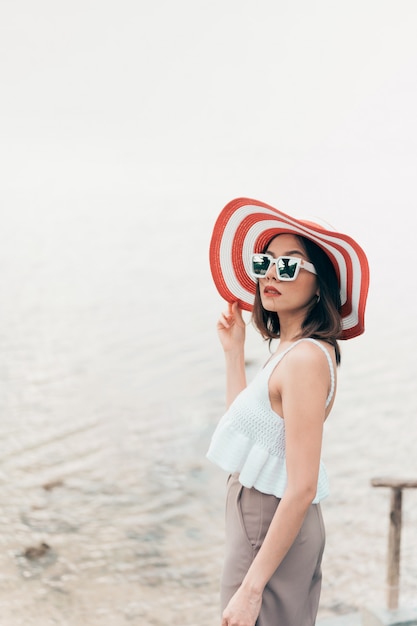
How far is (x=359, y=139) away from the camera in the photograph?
4447cm

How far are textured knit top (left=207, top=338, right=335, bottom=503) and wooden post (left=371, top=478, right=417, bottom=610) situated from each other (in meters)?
1.25

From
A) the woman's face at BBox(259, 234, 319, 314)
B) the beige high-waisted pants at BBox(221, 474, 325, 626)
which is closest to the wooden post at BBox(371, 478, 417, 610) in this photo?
the beige high-waisted pants at BBox(221, 474, 325, 626)

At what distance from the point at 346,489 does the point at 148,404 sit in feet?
14.4

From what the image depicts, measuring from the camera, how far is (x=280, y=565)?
1.43 m

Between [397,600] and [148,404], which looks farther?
[148,404]

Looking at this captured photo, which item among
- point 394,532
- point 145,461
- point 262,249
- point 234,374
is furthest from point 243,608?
point 145,461

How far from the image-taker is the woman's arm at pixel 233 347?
181cm

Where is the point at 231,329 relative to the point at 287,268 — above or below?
below

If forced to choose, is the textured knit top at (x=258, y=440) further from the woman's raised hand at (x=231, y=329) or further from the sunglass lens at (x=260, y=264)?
the woman's raised hand at (x=231, y=329)

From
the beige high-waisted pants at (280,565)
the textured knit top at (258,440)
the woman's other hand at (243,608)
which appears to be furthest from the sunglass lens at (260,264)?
the woman's other hand at (243,608)

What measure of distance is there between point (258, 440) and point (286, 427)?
0.43 feet

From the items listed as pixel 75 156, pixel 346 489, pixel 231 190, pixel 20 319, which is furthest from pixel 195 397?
pixel 75 156

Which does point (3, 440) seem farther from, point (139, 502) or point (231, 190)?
point (231, 190)

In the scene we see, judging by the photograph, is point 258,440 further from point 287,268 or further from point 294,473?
point 287,268
